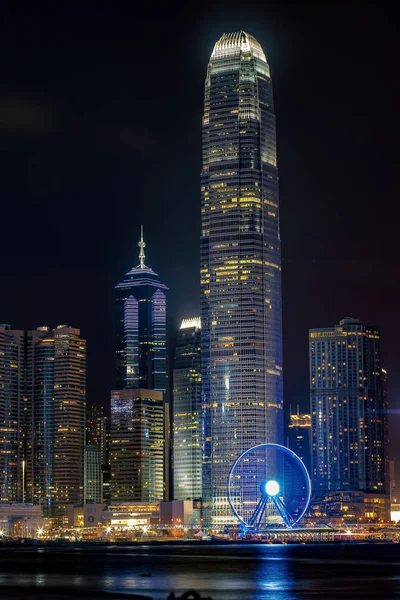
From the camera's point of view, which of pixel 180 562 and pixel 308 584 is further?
pixel 180 562

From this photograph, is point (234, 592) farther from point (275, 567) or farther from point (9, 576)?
point (275, 567)

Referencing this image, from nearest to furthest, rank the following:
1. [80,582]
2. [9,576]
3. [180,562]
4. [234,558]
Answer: [80,582], [9,576], [180,562], [234,558]

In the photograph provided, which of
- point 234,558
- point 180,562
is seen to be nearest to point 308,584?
point 180,562

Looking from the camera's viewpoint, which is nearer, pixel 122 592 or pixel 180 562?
pixel 122 592

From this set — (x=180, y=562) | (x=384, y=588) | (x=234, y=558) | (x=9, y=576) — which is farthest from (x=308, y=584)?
(x=234, y=558)

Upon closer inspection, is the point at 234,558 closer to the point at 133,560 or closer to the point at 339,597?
the point at 133,560

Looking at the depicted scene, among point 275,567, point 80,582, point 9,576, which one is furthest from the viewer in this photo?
point 275,567
